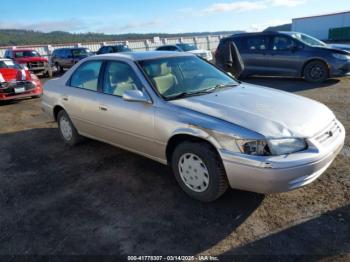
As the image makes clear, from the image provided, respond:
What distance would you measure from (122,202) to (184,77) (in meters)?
1.77

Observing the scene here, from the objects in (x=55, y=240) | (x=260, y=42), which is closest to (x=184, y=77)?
(x=55, y=240)

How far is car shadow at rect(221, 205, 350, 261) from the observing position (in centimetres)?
247

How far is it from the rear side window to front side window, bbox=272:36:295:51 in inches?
11.1

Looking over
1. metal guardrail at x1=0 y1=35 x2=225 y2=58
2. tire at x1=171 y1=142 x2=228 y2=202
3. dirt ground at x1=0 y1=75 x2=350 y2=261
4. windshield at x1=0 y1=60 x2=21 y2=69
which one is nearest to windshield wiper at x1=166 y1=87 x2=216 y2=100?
tire at x1=171 y1=142 x2=228 y2=202

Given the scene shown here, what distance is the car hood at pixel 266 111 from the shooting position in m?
2.86

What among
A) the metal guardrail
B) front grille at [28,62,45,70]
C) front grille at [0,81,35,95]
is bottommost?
front grille at [0,81,35,95]

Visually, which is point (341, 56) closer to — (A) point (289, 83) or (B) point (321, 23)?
(A) point (289, 83)

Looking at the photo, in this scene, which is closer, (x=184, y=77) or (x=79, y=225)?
(x=79, y=225)

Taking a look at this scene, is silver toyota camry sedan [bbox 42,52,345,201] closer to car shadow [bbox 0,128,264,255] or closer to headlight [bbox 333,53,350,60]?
car shadow [bbox 0,128,264,255]

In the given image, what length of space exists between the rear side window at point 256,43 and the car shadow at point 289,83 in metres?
1.18

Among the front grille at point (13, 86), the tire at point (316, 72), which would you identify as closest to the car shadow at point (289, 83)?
the tire at point (316, 72)

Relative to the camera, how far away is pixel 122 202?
346cm

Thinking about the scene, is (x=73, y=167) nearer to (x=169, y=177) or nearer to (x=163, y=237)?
(x=169, y=177)

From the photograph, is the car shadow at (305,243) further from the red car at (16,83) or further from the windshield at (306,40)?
the red car at (16,83)
